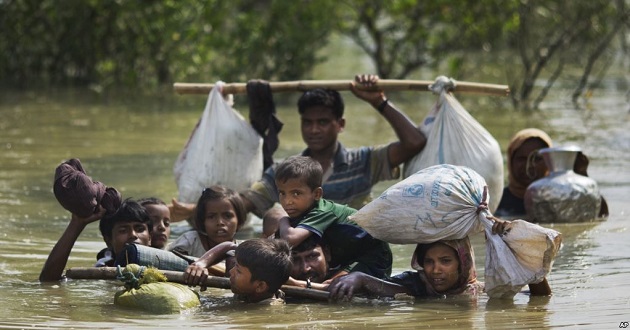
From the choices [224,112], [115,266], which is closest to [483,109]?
[224,112]

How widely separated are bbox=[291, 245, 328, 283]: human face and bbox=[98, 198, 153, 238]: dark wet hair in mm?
832

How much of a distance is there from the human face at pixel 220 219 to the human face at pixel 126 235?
0.34m

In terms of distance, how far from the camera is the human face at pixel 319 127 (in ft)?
23.5

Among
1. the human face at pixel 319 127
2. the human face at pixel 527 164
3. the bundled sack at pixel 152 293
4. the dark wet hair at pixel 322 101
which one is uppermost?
the dark wet hair at pixel 322 101

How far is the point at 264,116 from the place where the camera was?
299 inches

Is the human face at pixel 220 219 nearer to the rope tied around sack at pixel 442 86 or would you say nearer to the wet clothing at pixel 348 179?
the wet clothing at pixel 348 179

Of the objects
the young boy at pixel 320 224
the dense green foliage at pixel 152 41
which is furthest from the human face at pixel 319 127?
the dense green foliage at pixel 152 41

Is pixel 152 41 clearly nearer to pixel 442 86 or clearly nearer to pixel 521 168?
pixel 521 168

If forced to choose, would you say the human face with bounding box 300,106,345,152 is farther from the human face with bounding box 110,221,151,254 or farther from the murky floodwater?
the human face with bounding box 110,221,151,254

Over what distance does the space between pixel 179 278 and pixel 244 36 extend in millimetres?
8687

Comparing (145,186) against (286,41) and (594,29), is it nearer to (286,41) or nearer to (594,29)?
(286,41)

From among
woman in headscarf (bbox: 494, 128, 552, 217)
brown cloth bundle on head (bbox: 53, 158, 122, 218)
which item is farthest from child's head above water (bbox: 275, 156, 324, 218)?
woman in headscarf (bbox: 494, 128, 552, 217)

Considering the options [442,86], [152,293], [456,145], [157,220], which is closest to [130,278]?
[152,293]

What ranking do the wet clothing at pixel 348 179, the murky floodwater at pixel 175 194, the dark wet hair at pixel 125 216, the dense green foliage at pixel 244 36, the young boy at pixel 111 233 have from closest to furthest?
the murky floodwater at pixel 175 194 → the young boy at pixel 111 233 → the dark wet hair at pixel 125 216 → the wet clothing at pixel 348 179 → the dense green foliage at pixel 244 36
